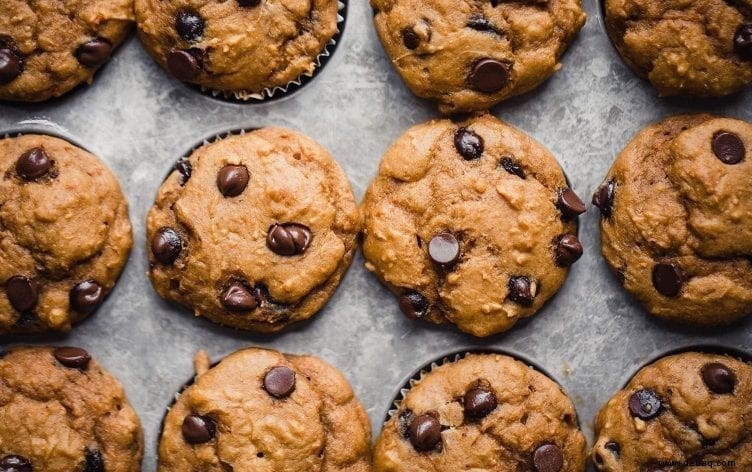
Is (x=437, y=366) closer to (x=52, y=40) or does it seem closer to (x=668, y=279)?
(x=668, y=279)

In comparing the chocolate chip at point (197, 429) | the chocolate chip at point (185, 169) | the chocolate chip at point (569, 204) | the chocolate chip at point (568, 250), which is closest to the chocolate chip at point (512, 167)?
the chocolate chip at point (569, 204)

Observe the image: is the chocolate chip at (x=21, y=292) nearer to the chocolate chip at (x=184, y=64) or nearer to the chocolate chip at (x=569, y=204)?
the chocolate chip at (x=184, y=64)

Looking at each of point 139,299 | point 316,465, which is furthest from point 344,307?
point 139,299

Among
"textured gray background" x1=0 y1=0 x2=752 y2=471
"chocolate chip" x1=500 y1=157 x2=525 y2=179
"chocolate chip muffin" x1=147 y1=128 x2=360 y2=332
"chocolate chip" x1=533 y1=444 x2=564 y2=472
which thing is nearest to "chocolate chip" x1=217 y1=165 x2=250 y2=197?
"chocolate chip muffin" x1=147 y1=128 x2=360 y2=332

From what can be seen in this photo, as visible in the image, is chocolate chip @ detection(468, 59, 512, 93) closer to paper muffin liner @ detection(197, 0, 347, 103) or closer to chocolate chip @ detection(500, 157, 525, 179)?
chocolate chip @ detection(500, 157, 525, 179)

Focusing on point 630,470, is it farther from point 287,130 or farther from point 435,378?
point 287,130
